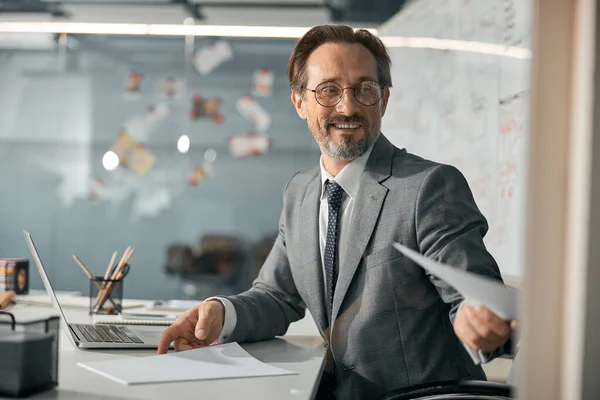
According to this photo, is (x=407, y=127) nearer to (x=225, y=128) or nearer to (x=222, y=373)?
(x=225, y=128)

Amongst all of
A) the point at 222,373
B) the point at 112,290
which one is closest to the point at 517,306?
the point at 222,373

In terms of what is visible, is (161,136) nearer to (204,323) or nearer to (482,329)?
(204,323)

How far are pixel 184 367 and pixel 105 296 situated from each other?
2.75 feet

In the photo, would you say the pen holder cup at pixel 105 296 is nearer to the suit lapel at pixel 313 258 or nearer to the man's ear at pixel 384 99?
the suit lapel at pixel 313 258

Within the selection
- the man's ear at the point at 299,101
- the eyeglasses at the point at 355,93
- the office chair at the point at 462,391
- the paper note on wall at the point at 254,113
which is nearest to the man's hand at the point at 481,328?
the office chair at the point at 462,391

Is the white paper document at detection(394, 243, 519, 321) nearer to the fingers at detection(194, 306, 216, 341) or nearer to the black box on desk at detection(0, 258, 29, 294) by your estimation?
the fingers at detection(194, 306, 216, 341)

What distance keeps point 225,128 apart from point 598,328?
4983 mm

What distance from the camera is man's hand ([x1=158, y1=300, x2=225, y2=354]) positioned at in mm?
1229

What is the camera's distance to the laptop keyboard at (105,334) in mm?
1286

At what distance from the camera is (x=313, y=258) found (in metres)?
1.48

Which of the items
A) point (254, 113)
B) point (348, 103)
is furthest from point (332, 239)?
point (254, 113)

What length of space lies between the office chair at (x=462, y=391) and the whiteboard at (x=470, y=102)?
2.04 ft

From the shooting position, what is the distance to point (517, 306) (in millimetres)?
446

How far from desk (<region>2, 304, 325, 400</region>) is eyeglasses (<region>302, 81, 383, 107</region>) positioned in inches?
23.2
